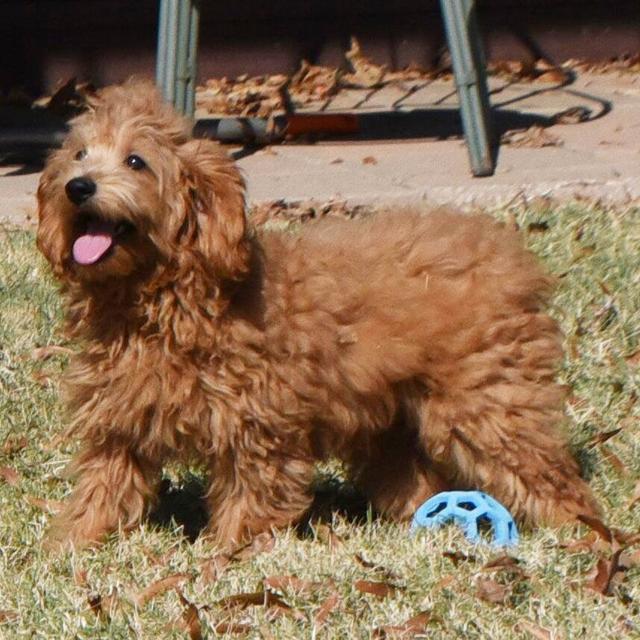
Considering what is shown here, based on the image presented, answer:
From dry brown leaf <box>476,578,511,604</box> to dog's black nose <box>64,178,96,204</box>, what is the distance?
61.1 inches

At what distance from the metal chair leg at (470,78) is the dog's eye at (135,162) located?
4.01 metres

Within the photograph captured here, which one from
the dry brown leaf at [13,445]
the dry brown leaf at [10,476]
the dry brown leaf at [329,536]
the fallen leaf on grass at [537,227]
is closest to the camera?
the dry brown leaf at [329,536]

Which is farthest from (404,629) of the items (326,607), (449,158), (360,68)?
(360,68)

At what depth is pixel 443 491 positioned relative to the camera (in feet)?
17.5

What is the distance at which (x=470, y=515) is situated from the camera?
4.91 meters

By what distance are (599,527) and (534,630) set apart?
2.48ft

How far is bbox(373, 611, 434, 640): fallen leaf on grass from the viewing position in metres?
4.07

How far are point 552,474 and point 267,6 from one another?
699 cm

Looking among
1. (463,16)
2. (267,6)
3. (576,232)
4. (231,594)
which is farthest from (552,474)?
(267,6)

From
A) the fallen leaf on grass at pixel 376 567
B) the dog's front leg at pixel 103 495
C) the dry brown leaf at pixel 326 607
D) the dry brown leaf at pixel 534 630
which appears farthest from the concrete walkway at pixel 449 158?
the dry brown leaf at pixel 534 630

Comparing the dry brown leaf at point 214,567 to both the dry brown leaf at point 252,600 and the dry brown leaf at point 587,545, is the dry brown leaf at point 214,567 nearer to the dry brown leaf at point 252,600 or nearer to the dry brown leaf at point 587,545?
the dry brown leaf at point 252,600

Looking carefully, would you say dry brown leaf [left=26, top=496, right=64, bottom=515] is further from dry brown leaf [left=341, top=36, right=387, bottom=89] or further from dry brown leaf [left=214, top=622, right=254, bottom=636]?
dry brown leaf [left=341, top=36, right=387, bottom=89]

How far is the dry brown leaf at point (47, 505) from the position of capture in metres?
5.20

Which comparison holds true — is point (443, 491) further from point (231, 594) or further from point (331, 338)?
point (231, 594)
